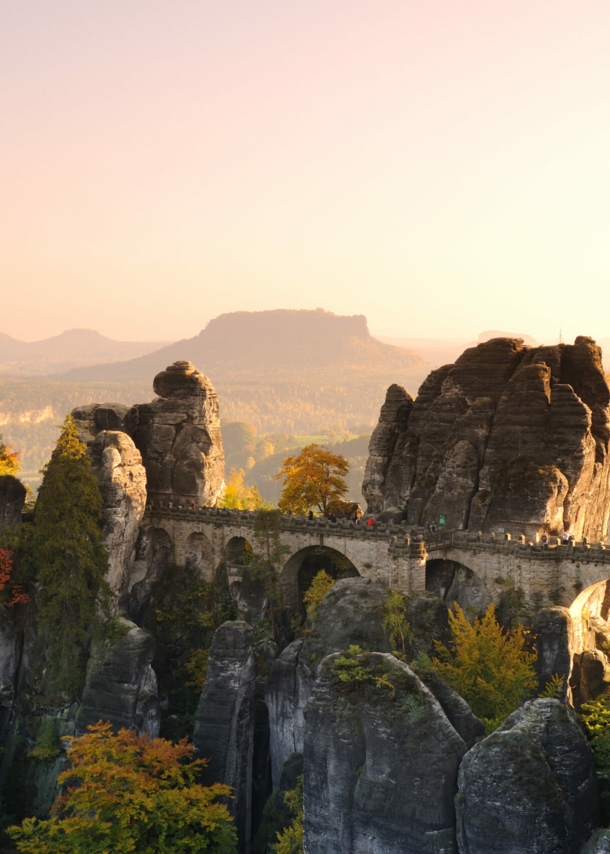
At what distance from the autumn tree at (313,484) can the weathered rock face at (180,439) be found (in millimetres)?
4929

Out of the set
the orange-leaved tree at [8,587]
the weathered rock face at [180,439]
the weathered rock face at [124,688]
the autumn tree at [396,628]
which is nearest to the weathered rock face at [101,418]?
the weathered rock face at [180,439]

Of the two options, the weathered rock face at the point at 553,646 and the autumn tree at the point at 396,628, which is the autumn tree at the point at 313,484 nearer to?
the autumn tree at the point at 396,628

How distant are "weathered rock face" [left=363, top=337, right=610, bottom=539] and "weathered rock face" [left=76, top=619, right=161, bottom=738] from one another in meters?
16.0

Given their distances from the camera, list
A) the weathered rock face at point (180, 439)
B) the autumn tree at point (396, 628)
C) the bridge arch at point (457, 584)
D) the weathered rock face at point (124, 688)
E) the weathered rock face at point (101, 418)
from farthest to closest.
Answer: the weathered rock face at point (180, 439) < the weathered rock face at point (101, 418) < the weathered rock face at point (124, 688) < the bridge arch at point (457, 584) < the autumn tree at point (396, 628)

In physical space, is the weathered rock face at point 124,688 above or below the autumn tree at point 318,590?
below

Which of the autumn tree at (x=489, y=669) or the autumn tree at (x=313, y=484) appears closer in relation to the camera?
the autumn tree at (x=489, y=669)

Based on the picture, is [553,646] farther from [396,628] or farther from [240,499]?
[240,499]

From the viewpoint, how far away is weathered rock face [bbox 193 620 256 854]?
46.9m

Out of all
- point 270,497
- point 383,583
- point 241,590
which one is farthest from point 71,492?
point 270,497

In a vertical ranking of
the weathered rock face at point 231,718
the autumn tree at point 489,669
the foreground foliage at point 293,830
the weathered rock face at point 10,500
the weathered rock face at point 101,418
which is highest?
the weathered rock face at point 101,418

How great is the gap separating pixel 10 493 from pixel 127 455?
734cm

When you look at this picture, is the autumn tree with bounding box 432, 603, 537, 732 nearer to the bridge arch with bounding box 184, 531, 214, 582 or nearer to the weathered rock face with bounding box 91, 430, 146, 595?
the bridge arch with bounding box 184, 531, 214, 582

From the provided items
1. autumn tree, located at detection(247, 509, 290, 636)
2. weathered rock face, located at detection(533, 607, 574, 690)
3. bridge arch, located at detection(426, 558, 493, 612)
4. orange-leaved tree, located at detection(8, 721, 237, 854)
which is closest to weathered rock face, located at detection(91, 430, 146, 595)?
autumn tree, located at detection(247, 509, 290, 636)

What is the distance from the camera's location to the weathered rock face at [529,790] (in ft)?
103
